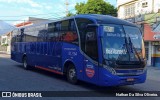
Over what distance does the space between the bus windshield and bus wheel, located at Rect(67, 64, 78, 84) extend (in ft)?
8.73

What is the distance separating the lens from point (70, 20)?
1432 centimetres

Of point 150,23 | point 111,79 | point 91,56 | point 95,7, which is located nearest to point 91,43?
point 91,56

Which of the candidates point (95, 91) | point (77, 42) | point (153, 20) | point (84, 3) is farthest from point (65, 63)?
point (84, 3)

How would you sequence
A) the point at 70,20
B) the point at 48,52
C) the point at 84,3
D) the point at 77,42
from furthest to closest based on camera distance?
the point at 84,3 < the point at 48,52 < the point at 70,20 < the point at 77,42

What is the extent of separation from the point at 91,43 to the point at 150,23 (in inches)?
704

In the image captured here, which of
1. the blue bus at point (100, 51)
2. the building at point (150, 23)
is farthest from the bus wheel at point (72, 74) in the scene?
the building at point (150, 23)

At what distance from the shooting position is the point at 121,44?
1177 centimetres

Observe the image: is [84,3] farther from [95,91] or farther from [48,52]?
[95,91]

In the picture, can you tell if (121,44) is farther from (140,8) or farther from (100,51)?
(140,8)

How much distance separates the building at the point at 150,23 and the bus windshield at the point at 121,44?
50.7 ft

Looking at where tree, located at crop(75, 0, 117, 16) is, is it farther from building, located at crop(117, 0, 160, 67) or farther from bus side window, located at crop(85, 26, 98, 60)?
bus side window, located at crop(85, 26, 98, 60)

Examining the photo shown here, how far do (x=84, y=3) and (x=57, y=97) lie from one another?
32094 mm

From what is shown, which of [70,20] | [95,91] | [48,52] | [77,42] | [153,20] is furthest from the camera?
[153,20]

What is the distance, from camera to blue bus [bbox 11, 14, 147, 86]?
11.4 metres
